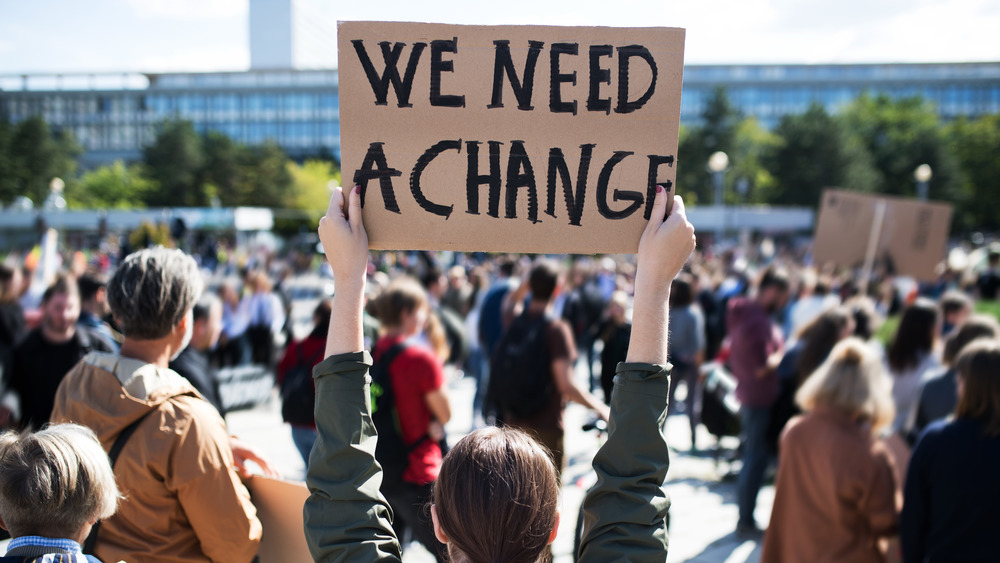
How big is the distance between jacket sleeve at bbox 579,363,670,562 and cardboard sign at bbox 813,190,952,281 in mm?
9165

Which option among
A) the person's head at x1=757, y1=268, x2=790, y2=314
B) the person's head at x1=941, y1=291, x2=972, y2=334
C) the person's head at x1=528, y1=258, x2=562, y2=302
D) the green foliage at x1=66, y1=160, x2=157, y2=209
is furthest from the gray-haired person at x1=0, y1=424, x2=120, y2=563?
the green foliage at x1=66, y1=160, x2=157, y2=209

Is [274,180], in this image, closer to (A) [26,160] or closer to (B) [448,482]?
(A) [26,160]

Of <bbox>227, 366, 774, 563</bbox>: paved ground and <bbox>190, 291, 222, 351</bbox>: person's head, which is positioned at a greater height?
<bbox>190, 291, 222, 351</bbox>: person's head

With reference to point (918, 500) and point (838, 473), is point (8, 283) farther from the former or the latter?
point (918, 500)

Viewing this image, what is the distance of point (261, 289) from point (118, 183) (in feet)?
253

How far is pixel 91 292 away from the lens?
4.63 metres

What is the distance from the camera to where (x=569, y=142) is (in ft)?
5.56

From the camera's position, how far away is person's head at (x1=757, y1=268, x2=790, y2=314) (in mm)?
6355

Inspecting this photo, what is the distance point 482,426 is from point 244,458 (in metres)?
1.83

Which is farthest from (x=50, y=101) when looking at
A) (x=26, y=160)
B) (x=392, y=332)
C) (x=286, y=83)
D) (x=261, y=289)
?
(x=392, y=332)

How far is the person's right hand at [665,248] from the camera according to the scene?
147 centimetres

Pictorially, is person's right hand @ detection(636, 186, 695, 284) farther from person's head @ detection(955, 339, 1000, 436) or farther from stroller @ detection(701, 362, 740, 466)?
stroller @ detection(701, 362, 740, 466)

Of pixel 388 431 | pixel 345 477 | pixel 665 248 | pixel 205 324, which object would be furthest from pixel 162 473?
pixel 205 324

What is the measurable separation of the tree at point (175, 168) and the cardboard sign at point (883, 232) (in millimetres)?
67380
